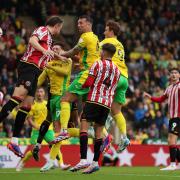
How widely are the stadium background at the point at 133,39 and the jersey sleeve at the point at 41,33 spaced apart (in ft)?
22.4

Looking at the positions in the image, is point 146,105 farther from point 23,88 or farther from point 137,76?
point 23,88

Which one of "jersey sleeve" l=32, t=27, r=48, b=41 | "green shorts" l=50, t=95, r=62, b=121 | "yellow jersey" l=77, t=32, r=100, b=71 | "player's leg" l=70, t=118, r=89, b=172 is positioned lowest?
"player's leg" l=70, t=118, r=89, b=172

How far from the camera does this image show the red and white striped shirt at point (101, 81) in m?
12.1

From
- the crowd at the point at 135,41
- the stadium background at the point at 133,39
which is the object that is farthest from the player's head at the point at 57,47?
the crowd at the point at 135,41

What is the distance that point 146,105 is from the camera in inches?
943

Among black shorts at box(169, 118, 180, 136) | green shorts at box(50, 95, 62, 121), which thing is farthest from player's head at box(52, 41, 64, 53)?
black shorts at box(169, 118, 180, 136)

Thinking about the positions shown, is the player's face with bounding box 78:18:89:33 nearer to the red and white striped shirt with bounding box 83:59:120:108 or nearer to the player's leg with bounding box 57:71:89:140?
the player's leg with bounding box 57:71:89:140

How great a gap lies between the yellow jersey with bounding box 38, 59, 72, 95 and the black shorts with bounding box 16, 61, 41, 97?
948 millimetres

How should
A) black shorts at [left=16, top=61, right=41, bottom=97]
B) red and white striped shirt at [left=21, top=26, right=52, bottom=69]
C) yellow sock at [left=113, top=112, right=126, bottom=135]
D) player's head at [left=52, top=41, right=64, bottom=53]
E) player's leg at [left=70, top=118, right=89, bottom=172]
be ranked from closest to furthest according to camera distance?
player's leg at [left=70, top=118, right=89, bottom=172], black shorts at [left=16, top=61, right=41, bottom=97], red and white striped shirt at [left=21, top=26, right=52, bottom=69], yellow sock at [left=113, top=112, right=126, bottom=135], player's head at [left=52, top=41, right=64, bottom=53]

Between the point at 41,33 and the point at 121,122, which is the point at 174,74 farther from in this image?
the point at 41,33

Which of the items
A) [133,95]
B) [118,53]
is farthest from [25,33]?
[118,53]

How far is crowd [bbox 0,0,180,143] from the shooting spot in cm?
2303

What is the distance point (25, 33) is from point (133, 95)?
4191mm

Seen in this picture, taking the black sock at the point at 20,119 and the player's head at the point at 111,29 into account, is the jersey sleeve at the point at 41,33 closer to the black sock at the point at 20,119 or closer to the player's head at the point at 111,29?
the black sock at the point at 20,119
